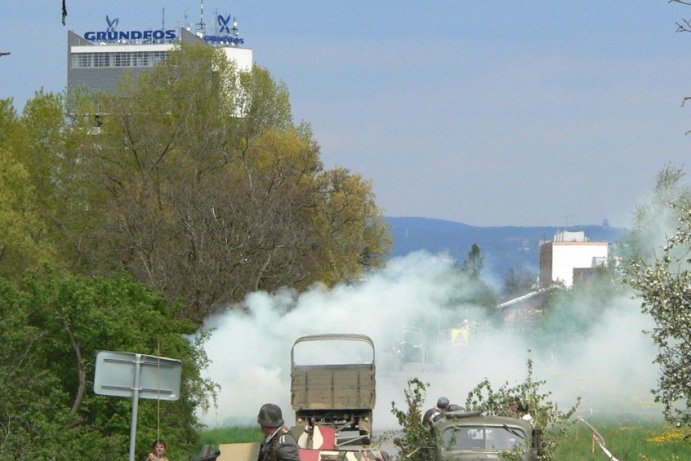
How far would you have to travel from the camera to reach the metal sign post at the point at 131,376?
1631 centimetres

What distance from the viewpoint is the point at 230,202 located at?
56.7 meters

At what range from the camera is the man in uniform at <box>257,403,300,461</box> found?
1266 centimetres

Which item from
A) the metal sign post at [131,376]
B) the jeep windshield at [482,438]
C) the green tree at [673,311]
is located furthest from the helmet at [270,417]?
the jeep windshield at [482,438]

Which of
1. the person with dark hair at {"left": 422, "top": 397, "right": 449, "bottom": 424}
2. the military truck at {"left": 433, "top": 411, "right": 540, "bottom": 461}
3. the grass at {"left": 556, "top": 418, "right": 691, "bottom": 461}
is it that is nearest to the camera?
the military truck at {"left": 433, "top": 411, "right": 540, "bottom": 461}

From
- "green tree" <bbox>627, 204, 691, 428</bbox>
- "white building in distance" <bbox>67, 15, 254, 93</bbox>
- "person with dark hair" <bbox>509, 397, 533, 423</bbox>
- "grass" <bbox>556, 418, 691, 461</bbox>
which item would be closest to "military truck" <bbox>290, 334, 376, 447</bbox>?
"grass" <bbox>556, 418, 691, 461</bbox>

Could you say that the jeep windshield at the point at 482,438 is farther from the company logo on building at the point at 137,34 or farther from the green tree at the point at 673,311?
the company logo on building at the point at 137,34

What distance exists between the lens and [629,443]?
36.7 metres

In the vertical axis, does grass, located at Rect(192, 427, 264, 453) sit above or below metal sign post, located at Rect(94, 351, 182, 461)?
below

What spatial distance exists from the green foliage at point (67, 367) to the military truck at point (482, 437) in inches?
239

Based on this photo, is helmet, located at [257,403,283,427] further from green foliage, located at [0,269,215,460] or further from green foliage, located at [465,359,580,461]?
green foliage, located at [0,269,215,460]

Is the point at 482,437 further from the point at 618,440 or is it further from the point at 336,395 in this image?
the point at 618,440

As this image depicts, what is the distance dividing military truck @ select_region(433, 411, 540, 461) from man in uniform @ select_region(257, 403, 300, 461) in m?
9.88

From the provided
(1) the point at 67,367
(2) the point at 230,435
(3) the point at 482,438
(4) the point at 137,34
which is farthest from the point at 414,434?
(4) the point at 137,34

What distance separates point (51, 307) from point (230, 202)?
28749 millimetres
